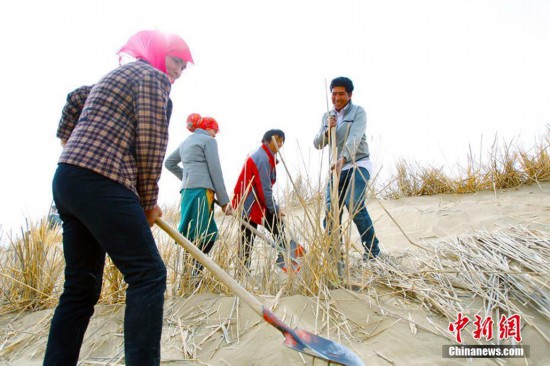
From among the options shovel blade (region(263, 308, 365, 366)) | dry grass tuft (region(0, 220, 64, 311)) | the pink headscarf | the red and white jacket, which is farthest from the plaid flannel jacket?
the red and white jacket

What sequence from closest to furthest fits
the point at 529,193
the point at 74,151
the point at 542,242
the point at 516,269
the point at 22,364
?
the point at 74,151, the point at 22,364, the point at 516,269, the point at 542,242, the point at 529,193

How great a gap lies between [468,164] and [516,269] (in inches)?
129

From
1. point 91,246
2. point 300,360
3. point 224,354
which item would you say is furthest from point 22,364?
point 300,360

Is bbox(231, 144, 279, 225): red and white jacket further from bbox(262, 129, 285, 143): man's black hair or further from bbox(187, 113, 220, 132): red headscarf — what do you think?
bbox(187, 113, 220, 132): red headscarf

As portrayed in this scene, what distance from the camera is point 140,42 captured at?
1.38 meters

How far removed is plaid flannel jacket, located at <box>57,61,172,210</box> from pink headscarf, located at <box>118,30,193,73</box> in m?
Answer: 0.12

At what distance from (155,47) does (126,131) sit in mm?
400

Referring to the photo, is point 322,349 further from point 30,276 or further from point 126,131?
point 30,276

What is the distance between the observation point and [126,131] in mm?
1201

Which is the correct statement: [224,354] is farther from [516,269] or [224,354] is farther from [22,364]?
[516,269]

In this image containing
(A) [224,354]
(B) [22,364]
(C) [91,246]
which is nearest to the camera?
(C) [91,246]

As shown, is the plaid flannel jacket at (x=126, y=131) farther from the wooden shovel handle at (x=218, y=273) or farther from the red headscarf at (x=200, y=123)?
the red headscarf at (x=200, y=123)

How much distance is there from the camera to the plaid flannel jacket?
1147mm

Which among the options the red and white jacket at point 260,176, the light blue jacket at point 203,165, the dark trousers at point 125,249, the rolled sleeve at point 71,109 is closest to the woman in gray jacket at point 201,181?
the light blue jacket at point 203,165
